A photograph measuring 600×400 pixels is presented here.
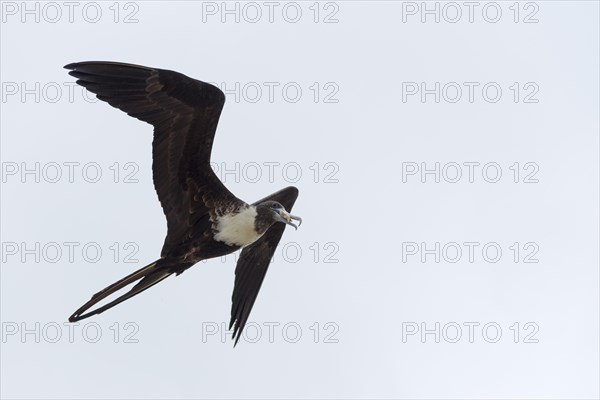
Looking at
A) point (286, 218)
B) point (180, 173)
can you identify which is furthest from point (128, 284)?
point (286, 218)

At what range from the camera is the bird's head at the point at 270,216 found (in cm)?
1160

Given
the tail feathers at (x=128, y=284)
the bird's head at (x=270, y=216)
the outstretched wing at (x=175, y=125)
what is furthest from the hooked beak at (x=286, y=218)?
the tail feathers at (x=128, y=284)

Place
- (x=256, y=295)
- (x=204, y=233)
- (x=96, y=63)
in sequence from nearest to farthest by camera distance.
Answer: (x=96, y=63), (x=204, y=233), (x=256, y=295)

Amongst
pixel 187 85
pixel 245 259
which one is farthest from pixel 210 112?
pixel 245 259

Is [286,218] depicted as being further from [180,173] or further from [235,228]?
[180,173]

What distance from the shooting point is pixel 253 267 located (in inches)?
500

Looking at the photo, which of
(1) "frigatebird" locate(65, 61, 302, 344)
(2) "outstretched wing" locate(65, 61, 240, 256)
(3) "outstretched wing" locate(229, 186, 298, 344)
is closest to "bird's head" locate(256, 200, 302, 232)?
(1) "frigatebird" locate(65, 61, 302, 344)

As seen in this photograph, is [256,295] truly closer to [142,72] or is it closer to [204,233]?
[204,233]

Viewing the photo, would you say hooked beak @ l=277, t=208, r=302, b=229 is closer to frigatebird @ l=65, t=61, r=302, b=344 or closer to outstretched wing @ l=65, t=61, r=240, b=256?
frigatebird @ l=65, t=61, r=302, b=344

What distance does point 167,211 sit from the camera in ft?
37.8

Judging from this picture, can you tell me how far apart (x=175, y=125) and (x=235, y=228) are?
38.3 inches

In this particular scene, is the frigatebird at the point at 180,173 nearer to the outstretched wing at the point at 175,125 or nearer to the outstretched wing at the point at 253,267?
the outstretched wing at the point at 175,125

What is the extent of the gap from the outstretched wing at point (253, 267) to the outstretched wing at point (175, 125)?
0.98 m

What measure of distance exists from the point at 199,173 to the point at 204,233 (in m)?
0.49
